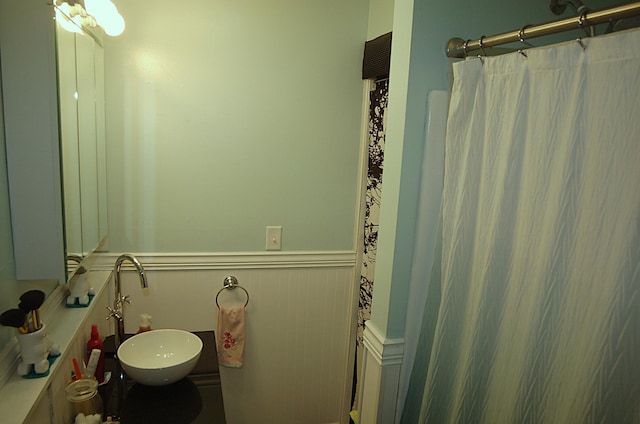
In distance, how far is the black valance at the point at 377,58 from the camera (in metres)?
1.81

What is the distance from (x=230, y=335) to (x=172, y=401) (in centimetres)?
65

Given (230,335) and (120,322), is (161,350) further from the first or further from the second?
(230,335)

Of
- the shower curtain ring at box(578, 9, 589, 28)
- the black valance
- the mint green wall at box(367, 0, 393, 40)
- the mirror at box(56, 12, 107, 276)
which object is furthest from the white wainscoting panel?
the shower curtain ring at box(578, 9, 589, 28)

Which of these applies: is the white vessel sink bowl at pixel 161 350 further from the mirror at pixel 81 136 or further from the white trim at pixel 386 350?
the white trim at pixel 386 350

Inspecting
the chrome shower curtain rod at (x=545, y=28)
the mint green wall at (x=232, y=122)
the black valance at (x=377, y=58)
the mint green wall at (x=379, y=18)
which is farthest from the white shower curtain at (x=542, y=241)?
the mint green wall at (x=232, y=122)

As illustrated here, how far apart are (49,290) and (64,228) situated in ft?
0.86

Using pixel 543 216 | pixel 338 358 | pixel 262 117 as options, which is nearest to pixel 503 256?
pixel 543 216

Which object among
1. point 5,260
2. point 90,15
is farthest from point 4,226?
point 90,15

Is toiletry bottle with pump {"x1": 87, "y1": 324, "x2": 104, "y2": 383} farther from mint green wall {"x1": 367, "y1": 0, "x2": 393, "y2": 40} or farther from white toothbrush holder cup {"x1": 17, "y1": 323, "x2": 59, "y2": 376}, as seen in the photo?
mint green wall {"x1": 367, "y1": 0, "x2": 393, "y2": 40}

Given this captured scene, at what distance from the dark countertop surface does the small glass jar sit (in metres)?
0.10

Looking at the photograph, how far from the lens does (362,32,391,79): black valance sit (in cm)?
181

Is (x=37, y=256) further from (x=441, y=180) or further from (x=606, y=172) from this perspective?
(x=606, y=172)

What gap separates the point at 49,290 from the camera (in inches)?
47.7

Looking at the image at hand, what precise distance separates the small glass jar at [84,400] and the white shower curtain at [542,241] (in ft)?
3.27
